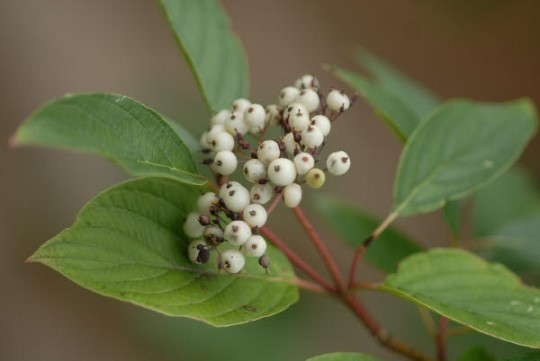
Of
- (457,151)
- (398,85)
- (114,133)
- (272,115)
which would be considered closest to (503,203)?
(398,85)

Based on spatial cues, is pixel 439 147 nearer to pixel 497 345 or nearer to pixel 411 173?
pixel 411 173

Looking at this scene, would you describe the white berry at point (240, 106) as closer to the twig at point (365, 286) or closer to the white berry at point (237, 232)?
the white berry at point (237, 232)

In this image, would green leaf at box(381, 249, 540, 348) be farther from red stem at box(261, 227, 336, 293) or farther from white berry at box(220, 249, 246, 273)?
white berry at box(220, 249, 246, 273)

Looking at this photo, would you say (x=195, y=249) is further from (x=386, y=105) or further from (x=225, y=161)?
(x=386, y=105)

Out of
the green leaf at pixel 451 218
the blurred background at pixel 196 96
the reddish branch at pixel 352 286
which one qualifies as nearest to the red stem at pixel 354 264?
the reddish branch at pixel 352 286

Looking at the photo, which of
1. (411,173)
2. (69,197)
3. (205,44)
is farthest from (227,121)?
(69,197)
